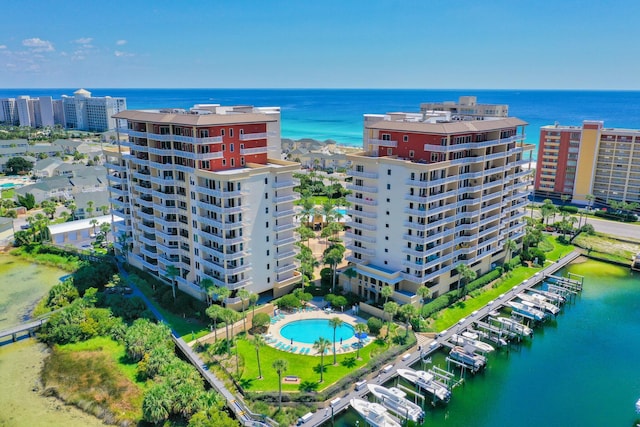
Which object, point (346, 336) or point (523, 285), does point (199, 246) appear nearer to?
point (346, 336)

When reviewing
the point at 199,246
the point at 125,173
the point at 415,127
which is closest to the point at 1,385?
the point at 199,246

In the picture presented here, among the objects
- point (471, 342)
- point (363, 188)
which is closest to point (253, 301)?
point (363, 188)

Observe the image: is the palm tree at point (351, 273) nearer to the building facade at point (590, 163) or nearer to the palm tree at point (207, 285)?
the palm tree at point (207, 285)

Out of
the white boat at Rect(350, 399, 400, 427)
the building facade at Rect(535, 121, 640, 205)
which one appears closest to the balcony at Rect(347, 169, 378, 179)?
the white boat at Rect(350, 399, 400, 427)

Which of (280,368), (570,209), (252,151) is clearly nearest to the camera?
(280,368)

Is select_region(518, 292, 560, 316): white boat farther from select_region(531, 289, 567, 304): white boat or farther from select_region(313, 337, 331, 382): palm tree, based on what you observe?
select_region(313, 337, 331, 382): palm tree

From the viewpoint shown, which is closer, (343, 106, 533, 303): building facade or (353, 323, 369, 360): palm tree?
(353, 323, 369, 360): palm tree

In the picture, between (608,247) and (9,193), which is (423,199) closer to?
(608,247)
